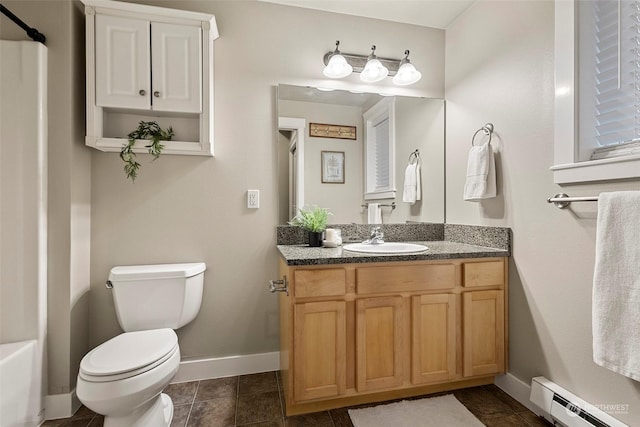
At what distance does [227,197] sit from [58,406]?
141 centimetres

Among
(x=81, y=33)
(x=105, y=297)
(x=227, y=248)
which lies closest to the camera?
(x=81, y=33)

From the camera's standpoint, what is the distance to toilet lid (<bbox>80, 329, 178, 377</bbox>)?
1.24 meters

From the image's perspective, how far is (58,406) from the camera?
5.21 feet

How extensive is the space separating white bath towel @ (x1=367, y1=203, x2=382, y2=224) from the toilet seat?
4.63 ft

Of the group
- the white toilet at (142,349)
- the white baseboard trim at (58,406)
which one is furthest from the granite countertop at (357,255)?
the white baseboard trim at (58,406)

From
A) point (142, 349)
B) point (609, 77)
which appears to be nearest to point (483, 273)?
point (609, 77)

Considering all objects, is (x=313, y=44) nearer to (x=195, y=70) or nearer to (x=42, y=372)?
(x=195, y=70)

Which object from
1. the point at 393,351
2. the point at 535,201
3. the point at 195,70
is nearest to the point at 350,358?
the point at 393,351

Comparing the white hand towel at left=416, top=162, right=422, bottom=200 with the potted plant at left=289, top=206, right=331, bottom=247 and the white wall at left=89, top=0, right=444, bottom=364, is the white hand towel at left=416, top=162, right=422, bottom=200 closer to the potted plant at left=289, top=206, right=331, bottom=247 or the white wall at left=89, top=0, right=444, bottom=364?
the potted plant at left=289, top=206, right=331, bottom=247

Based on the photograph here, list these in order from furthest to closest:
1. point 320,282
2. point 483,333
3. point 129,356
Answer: point 483,333
point 320,282
point 129,356

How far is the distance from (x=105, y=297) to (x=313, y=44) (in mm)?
2116

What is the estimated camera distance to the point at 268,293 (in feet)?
6.75

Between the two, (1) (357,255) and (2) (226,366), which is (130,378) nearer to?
(2) (226,366)

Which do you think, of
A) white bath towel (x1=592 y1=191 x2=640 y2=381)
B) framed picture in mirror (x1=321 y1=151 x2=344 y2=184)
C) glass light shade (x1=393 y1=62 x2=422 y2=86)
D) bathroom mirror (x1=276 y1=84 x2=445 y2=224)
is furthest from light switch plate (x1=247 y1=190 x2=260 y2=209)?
white bath towel (x1=592 y1=191 x2=640 y2=381)
